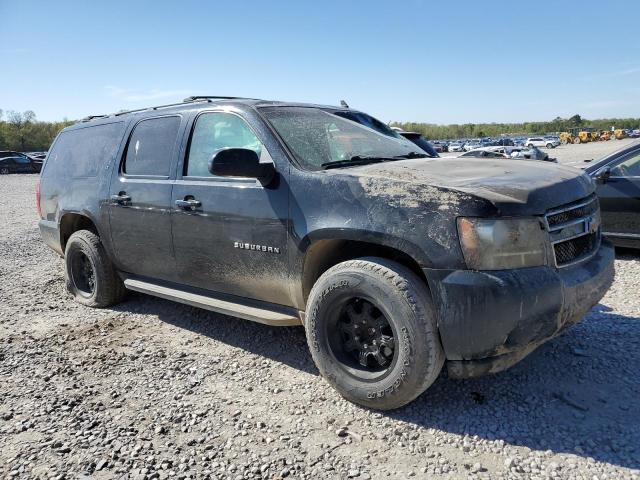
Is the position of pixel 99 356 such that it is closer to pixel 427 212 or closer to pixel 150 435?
pixel 150 435

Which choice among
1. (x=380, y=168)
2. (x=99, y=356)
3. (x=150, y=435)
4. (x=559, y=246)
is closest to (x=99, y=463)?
(x=150, y=435)

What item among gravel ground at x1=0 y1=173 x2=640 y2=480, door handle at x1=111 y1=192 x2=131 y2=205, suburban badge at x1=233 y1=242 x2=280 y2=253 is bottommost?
gravel ground at x1=0 y1=173 x2=640 y2=480

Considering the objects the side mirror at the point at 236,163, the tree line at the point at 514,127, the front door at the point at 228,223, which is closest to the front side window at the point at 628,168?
the front door at the point at 228,223

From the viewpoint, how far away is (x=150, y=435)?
9.06 feet

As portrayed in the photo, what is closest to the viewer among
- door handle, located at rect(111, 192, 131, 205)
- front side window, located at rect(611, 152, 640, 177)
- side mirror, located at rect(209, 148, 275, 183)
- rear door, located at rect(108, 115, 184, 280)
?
side mirror, located at rect(209, 148, 275, 183)

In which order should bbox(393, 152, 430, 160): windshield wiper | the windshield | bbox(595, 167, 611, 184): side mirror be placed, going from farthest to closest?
bbox(595, 167, 611, 184): side mirror → bbox(393, 152, 430, 160): windshield wiper → the windshield

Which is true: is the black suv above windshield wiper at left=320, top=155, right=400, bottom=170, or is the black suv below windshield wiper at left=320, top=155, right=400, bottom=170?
below

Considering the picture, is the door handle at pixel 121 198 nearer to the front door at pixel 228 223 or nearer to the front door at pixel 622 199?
the front door at pixel 228 223

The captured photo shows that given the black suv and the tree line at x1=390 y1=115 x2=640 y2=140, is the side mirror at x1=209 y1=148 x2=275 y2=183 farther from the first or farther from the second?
the tree line at x1=390 y1=115 x2=640 y2=140

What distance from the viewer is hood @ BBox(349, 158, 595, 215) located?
8.48 ft

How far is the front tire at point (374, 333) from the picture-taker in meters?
2.66

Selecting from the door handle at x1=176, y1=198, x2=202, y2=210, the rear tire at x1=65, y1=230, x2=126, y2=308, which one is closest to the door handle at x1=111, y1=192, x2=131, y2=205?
the rear tire at x1=65, y1=230, x2=126, y2=308

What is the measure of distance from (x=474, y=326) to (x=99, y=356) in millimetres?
2866

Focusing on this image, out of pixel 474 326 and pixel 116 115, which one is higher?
pixel 116 115
